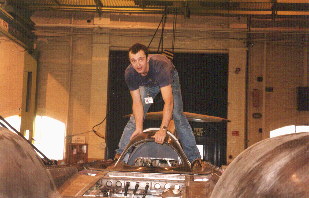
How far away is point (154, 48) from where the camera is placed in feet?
49.9

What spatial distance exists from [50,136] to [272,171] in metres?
14.6

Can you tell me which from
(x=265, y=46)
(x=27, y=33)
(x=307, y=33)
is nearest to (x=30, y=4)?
(x=27, y=33)

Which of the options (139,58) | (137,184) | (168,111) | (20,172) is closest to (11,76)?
(139,58)

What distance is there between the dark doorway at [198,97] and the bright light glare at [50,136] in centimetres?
197

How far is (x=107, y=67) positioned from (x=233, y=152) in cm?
627

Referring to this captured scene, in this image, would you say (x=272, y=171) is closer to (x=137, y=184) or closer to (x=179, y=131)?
(x=137, y=184)

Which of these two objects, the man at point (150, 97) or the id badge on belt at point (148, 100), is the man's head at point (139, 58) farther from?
the id badge on belt at point (148, 100)

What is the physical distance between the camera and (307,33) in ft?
50.0

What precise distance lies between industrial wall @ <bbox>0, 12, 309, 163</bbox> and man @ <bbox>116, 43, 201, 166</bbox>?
975 centimetres

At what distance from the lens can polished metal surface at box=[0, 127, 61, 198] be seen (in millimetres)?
1238

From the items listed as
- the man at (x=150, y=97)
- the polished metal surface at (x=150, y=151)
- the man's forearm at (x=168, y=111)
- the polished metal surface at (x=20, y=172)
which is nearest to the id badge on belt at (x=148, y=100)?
the man at (x=150, y=97)

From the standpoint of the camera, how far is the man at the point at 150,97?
4730 mm

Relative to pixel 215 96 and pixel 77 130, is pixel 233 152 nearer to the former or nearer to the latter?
pixel 215 96

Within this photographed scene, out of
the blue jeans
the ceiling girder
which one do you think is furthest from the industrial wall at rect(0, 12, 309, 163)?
the blue jeans
